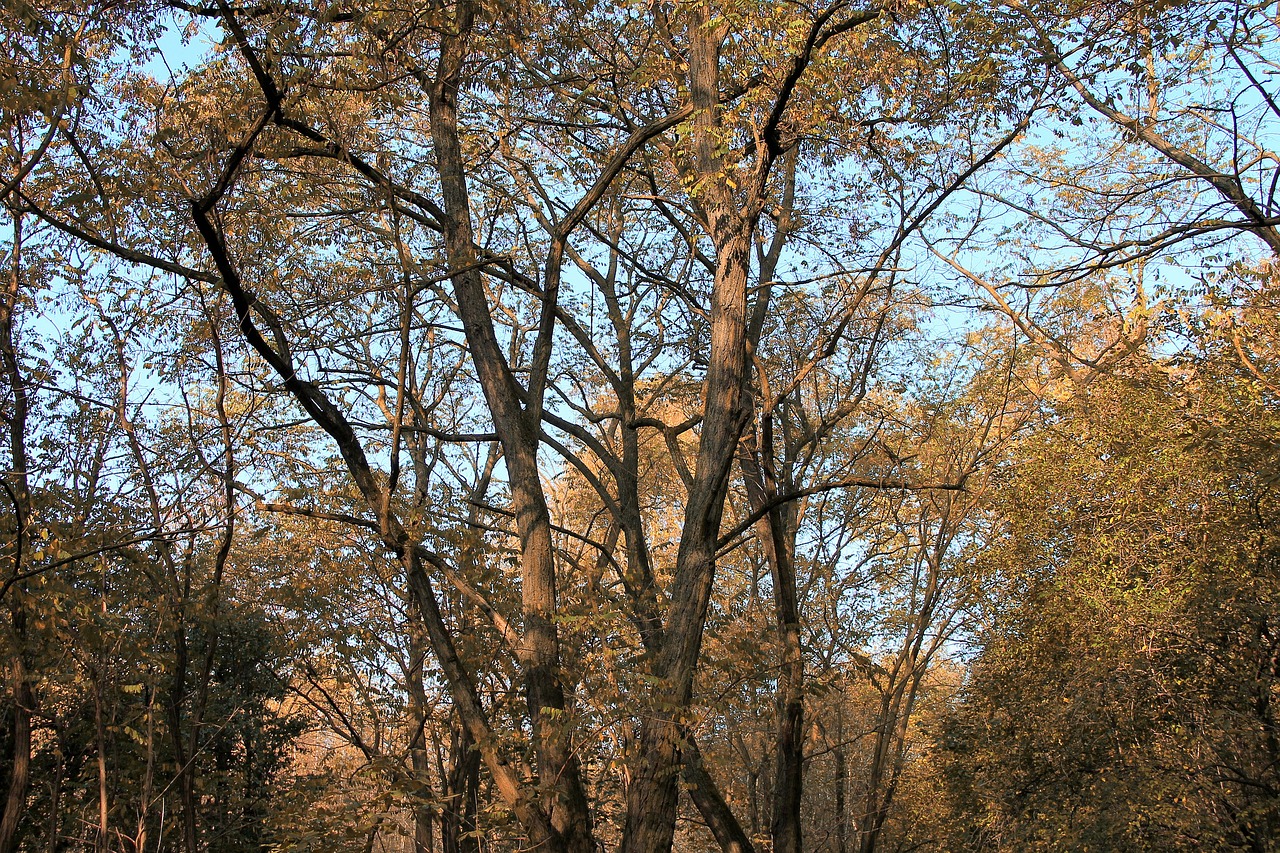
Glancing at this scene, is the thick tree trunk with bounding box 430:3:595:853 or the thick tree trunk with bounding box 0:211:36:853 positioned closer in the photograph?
the thick tree trunk with bounding box 430:3:595:853

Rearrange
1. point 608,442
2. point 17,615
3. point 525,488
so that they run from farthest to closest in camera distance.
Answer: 1. point 608,442
2. point 17,615
3. point 525,488

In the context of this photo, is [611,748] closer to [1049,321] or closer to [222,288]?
[222,288]

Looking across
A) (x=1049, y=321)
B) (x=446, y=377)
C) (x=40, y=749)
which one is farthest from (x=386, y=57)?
(x=40, y=749)

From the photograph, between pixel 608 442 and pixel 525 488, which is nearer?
pixel 525 488

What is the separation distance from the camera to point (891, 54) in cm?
634

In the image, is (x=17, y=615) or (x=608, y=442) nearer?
(x=17, y=615)

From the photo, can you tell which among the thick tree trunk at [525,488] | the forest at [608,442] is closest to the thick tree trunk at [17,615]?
the forest at [608,442]

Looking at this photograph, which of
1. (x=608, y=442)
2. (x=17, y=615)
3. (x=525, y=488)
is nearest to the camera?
(x=525, y=488)

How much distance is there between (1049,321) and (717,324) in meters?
7.12

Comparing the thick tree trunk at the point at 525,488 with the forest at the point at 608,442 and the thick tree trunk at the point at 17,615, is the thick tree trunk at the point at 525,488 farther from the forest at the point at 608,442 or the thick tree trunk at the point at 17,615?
the thick tree trunk at the point at 17,615

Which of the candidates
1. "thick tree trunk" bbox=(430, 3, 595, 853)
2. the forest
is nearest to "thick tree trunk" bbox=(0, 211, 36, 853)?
the forest

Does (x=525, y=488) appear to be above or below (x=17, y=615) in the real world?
above

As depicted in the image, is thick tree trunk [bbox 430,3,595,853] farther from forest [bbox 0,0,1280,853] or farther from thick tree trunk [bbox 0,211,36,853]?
thick tree trunk [bbox 0,211,36,853]

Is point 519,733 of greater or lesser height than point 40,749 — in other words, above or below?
below
